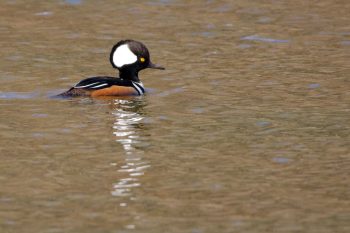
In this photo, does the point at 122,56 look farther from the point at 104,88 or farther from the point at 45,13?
the point at 45,13

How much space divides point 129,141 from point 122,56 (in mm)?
3568

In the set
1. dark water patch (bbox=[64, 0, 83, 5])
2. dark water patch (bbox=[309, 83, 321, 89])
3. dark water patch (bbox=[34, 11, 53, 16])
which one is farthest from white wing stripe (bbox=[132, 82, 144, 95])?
dark water patch (bbox=[64, 0, 83, 5])

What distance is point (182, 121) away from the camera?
41.4ft

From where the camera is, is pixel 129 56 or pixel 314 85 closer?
pixel 314 85

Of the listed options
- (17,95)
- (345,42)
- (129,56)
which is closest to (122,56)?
(129,56)

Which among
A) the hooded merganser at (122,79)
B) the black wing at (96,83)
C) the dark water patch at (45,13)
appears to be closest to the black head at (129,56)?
the hooded merganser at (122,79)

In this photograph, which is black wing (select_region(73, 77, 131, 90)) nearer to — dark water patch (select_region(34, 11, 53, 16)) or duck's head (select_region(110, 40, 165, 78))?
duck's head (select_region(110, 40, 165, 78))

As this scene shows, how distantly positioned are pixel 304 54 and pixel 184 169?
6832mm

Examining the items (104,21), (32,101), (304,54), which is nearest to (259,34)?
(304,54)

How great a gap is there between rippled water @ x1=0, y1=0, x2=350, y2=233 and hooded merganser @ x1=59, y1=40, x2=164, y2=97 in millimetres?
219

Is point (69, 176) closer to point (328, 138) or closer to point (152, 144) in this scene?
point (152, 144)

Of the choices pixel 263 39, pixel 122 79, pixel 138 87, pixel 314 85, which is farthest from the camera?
pixel 263 39

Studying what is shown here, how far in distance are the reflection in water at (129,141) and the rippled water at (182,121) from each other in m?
0.02

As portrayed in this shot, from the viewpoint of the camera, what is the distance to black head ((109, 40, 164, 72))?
15.1 m
